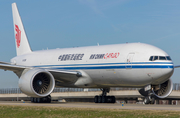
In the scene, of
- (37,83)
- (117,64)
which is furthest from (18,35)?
(117,64)

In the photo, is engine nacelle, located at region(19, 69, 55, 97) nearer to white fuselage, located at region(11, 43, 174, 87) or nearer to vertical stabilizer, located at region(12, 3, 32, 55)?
white fuselage, located at region(11, 43, 174, 87)

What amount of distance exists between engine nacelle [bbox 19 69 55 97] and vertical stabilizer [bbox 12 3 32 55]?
9664mm

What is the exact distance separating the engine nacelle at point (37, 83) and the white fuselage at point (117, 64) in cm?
290

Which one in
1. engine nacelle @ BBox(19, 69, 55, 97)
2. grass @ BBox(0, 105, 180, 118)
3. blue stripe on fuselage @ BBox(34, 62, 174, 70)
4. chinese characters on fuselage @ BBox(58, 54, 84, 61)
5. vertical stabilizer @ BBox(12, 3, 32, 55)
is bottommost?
grass @ BBox(0, 105, 180, 118)

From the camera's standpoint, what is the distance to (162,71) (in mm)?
21094

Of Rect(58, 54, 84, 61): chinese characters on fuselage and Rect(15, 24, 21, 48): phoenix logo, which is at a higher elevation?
Rect(15, 24, 21, 48): phoenix logo

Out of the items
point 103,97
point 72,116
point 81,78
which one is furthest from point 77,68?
point 72,116

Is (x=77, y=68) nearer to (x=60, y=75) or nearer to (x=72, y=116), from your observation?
(x=60, y=75)

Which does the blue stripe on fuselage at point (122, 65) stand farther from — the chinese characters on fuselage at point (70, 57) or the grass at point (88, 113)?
the grass at point (88, 113)

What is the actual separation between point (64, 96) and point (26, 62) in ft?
70.3

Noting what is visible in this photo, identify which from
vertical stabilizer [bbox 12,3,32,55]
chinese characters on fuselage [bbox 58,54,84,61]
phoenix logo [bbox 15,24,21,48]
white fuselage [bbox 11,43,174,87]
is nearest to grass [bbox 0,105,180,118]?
white fuselage [bbox 11,43,174,87]

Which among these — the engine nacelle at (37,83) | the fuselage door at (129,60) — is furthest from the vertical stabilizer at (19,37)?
the fuselage door at (129,60)

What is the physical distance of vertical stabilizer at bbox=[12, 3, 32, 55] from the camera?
33822mm

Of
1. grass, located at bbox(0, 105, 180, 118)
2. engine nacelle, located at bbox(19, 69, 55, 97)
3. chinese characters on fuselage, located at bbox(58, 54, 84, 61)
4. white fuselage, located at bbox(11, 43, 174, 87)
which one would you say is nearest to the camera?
grass, located at bbox(0, 105, 180, 118)
